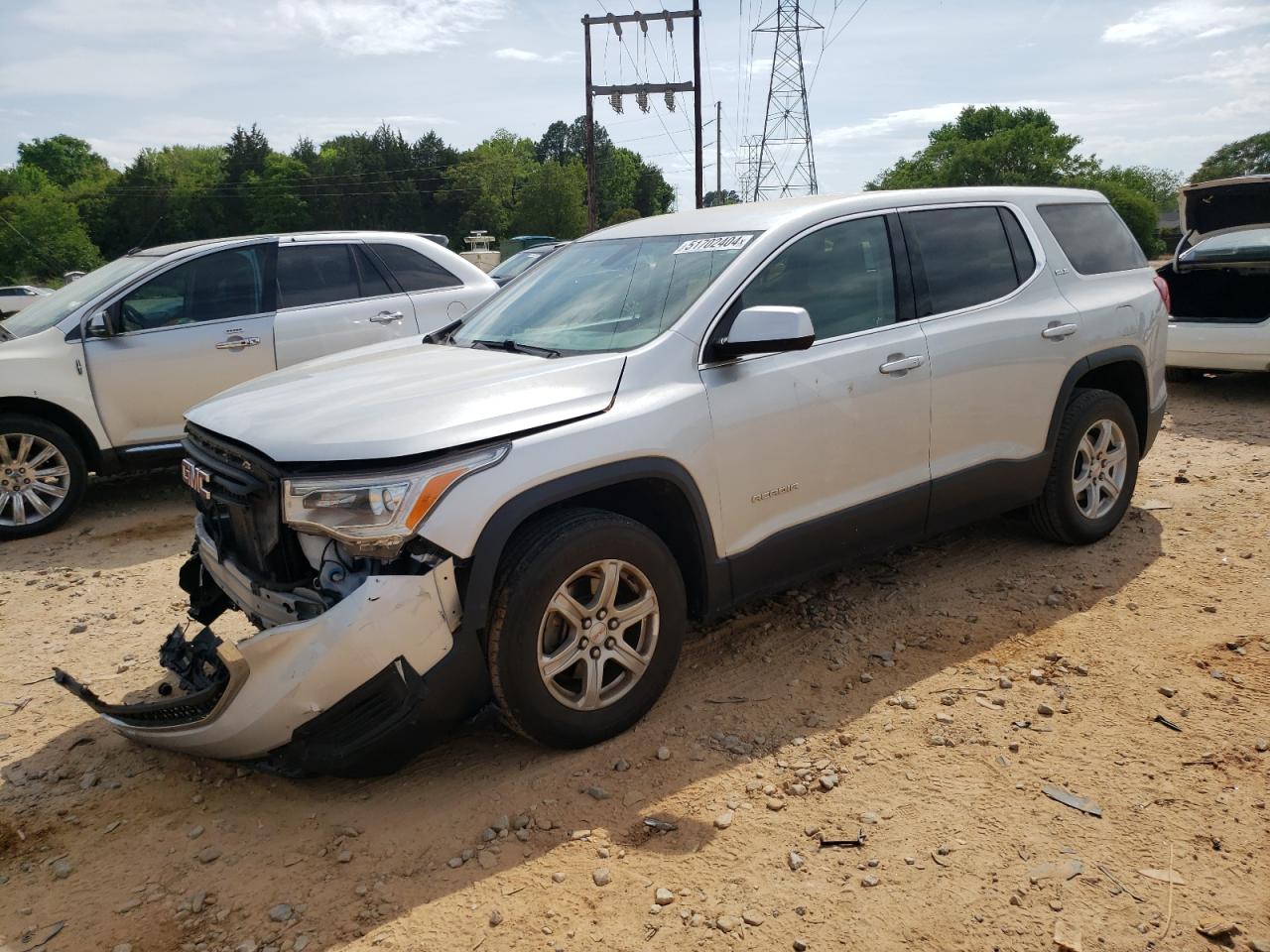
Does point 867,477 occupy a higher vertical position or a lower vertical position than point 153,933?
higher

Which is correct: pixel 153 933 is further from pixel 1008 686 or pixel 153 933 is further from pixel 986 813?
pixel 1008 686

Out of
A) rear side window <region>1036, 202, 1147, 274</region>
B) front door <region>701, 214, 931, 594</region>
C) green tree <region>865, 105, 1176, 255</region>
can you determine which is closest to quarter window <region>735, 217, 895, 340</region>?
front door <region>701, 214, 931, 594</region>

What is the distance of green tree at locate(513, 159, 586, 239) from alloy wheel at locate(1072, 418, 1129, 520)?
8074 cm

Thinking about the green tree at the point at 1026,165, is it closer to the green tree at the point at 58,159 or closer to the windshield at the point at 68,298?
the windshield at the point at 68,298

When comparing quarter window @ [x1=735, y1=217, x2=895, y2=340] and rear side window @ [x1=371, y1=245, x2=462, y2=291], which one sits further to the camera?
rear side window @ [x1=371, y1=245, x2=462, y2=291]

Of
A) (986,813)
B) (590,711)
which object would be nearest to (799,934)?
Result: (986,813)

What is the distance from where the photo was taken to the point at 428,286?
7223mm

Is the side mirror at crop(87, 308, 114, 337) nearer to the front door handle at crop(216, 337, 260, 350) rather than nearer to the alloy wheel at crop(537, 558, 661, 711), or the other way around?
the front door handle at crop(216, 337, 260, 350)

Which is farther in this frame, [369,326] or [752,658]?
[369,326]

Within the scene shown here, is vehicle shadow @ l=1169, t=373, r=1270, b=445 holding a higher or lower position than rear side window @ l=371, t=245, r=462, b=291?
lower

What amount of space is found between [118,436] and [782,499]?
495 centimetres

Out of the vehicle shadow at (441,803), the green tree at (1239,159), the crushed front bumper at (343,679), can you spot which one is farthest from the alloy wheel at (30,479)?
the green tree at (1239,159)

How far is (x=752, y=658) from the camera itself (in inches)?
154

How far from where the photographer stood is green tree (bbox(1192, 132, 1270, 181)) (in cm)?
8925
